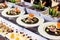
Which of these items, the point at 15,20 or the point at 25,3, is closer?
the point at 15,20

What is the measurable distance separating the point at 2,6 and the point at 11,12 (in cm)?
24

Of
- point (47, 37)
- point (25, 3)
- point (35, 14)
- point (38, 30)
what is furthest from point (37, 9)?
point (47, 37)

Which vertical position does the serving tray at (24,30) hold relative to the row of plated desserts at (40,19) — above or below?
below

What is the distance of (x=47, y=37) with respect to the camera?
55.4 inches

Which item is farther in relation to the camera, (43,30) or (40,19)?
(40,19)

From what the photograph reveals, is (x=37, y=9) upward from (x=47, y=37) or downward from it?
upward

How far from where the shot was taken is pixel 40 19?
1.66m

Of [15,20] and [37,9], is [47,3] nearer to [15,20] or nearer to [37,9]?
[37,9]

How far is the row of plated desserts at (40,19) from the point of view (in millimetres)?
1450

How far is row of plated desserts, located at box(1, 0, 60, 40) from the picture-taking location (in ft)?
4.76

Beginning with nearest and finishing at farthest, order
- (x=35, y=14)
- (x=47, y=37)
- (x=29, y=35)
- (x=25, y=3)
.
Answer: (x=47, y=37), (x=29, y=35), (x=35, y=14), (x=25, y=3)

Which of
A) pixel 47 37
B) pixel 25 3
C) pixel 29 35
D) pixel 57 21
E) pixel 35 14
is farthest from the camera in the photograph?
pixel 25 3

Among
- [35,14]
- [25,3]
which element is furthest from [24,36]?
[25,3]

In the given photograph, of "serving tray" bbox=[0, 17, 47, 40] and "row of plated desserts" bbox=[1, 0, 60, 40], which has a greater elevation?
"row of plated desserts" bbox=[1, 0, 60, 40]
